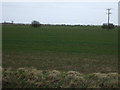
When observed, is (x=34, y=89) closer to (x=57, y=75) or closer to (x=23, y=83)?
(x=23, y=83)

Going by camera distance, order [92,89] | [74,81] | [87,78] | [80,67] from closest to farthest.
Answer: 1. [92,89]
2. [74,81]
3. [87,78]
4. [80,67]

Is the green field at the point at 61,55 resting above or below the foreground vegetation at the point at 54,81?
above

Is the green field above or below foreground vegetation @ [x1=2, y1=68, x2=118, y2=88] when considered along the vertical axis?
above

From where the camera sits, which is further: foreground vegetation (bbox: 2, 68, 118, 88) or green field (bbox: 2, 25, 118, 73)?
green field (bbox: 2, 25, 118, 73)

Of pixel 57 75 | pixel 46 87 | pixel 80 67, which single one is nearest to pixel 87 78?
pixel 57 75

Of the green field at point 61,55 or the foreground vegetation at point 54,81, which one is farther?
the green field at point 61,55

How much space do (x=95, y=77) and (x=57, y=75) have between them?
142 centimetres

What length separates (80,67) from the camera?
1454 centimetres

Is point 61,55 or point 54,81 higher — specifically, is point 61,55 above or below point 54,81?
above

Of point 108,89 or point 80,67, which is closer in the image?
point 108,89

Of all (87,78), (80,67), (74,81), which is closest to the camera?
(74,81)

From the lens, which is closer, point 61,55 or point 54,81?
point 54,81

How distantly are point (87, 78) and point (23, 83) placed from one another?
7.71 ft

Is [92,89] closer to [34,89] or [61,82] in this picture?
[61,82]
